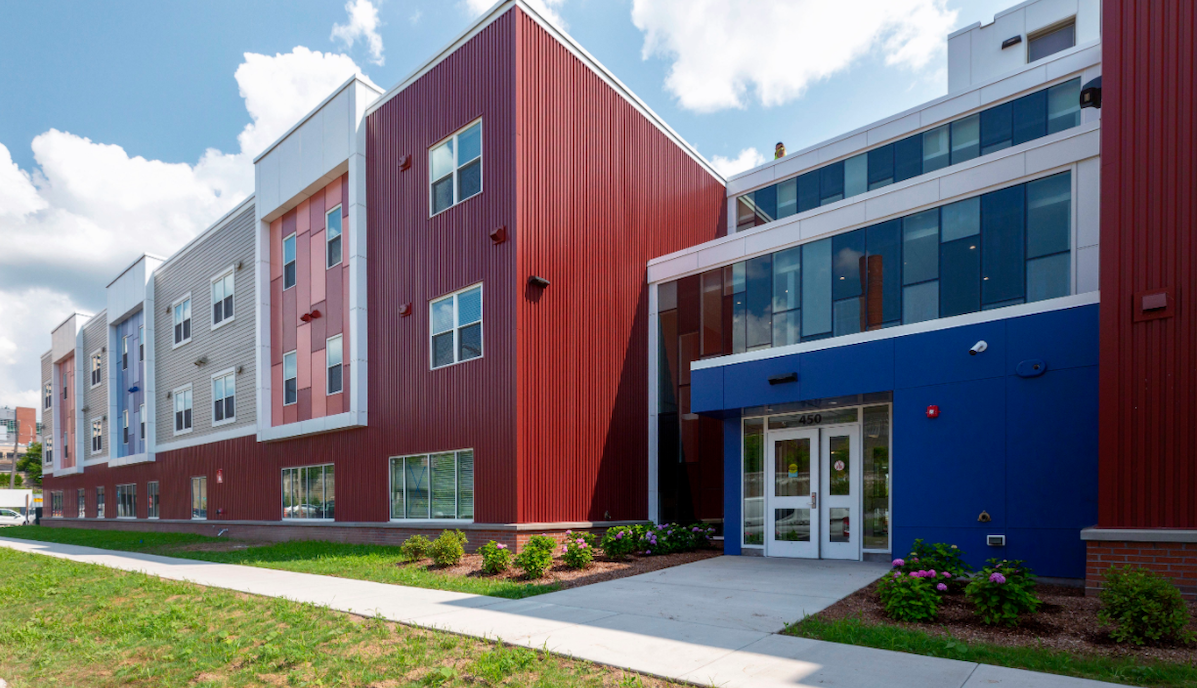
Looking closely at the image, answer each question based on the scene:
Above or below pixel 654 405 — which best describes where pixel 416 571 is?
below

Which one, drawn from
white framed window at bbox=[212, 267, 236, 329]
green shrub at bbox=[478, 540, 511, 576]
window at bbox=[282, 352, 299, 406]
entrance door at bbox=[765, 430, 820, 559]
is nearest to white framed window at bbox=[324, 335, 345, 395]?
window at bbox=[282, 352, 299, 406]

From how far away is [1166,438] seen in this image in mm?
7766

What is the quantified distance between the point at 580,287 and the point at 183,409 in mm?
18668

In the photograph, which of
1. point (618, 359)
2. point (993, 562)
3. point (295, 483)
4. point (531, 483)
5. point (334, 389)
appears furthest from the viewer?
point (295, 483)

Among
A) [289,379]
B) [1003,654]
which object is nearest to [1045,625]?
[1003,654]

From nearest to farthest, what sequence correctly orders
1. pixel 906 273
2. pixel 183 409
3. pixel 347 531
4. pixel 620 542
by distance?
pixel 906 273
pixel 620 542
pixel 347 531
pixel 183 409

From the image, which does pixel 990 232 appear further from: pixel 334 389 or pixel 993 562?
pixel 334 389

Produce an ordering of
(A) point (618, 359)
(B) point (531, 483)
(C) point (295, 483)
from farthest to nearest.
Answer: (C) point (295, 483), (A) point (618, 359), (B) point (531, 483)

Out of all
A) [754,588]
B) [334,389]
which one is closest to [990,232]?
[754,588]

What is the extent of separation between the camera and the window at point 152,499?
27902 mm

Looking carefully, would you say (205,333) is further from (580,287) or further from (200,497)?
(580,287)

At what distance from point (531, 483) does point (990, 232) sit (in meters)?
8.93

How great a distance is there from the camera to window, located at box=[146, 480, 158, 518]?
1098 inches

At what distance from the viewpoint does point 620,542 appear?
13172 millimetres
